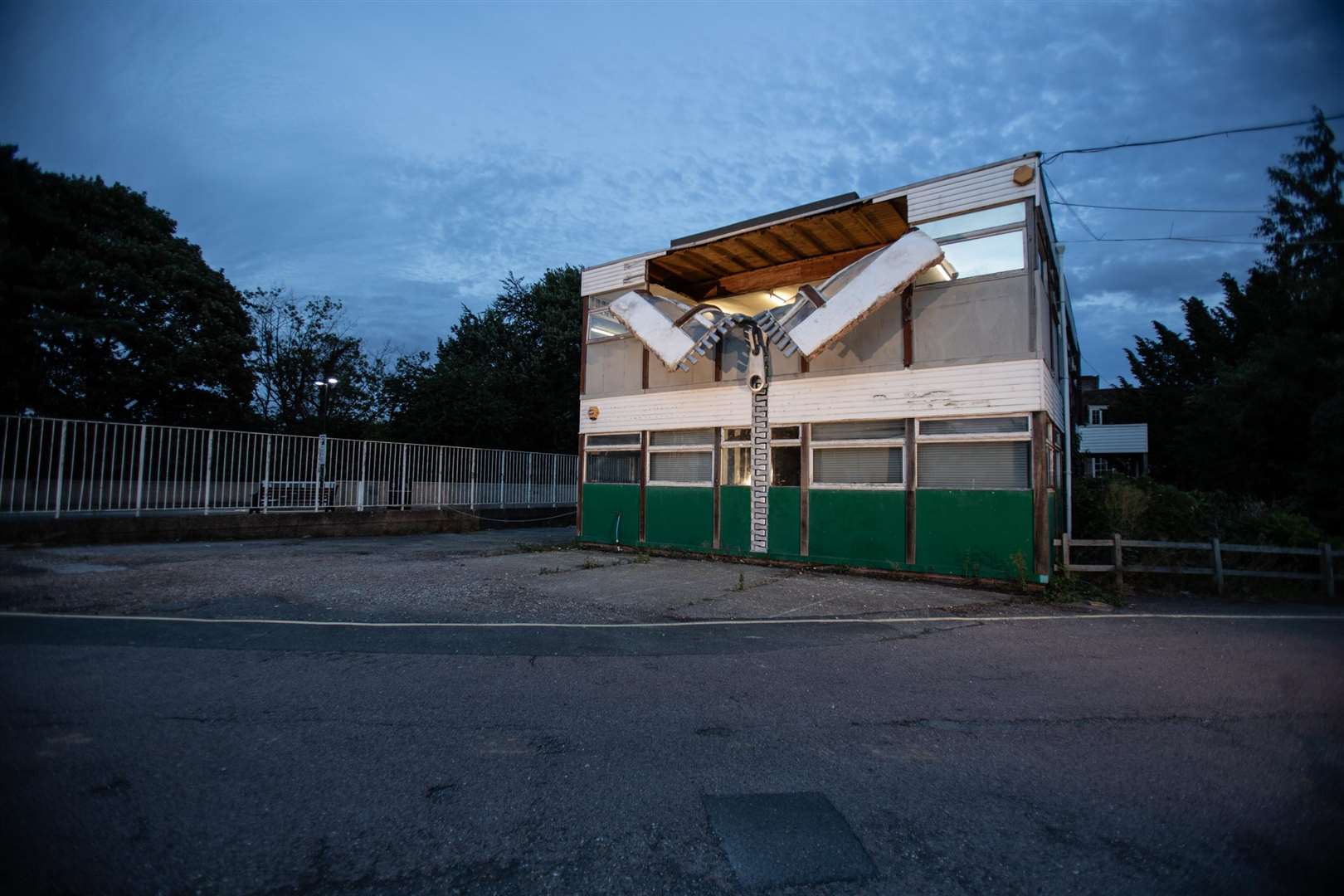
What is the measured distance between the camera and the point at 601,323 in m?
16.3

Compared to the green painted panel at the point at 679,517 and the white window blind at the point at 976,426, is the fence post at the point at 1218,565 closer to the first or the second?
the white window blind at the point at 976,426

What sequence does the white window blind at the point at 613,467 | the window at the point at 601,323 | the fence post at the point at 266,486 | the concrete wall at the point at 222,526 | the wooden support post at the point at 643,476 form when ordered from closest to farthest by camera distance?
the concrete wall at the point at 222,526 → the wooden support post at the point at 643,476 → the white window blind at the point at 613,467 → the window at the point at 601,323 → the fence post at the point at 266,486

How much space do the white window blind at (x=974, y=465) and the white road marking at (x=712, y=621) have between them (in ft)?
8.45

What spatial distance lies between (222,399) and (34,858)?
2714 cm

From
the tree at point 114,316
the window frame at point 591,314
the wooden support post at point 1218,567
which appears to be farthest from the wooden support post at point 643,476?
the tree at point 114,316

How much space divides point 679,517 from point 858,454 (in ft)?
13.7

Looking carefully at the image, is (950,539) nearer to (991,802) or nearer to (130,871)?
(991,802)

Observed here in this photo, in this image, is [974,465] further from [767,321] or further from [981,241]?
[767,321]

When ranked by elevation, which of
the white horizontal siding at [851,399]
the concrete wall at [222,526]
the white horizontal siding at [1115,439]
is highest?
the white horizontal siding at [1115,439]

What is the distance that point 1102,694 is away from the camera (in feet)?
16.8

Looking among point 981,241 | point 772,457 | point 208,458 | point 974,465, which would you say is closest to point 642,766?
point 974,465

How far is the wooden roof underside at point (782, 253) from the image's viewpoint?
12383 mm

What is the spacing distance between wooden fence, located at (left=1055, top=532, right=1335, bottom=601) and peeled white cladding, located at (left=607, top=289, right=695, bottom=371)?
741cm

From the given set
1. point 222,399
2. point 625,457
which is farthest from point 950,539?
point 222,399
